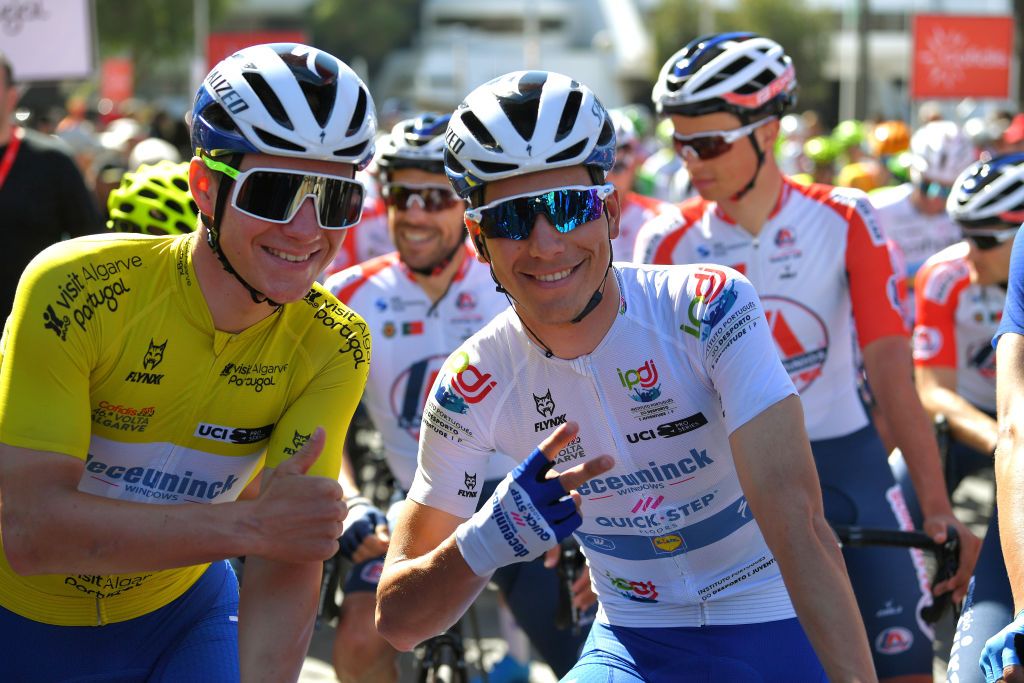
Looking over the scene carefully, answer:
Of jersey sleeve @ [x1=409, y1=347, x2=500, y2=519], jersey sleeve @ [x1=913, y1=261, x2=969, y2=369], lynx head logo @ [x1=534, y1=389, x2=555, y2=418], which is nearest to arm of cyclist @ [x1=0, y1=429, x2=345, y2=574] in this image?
jersey sleeve @ [x1=409, y1=347, x2=500, y2=519]

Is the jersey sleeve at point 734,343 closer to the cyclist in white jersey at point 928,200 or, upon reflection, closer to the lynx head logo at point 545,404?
the lynx head logo at point 545,404

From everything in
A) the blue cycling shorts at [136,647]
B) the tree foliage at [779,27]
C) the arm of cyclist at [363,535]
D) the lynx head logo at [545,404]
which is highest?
the lynx head logo at [545,404]

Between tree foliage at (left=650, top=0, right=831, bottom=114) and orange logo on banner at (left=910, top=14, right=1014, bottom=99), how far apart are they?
4119 cm

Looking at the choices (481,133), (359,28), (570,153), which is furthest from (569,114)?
(359,28)

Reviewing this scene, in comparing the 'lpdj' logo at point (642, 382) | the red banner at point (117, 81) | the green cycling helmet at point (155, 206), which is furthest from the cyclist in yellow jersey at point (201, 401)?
the red banner at point (117, 81)

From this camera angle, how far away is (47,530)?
2646mm

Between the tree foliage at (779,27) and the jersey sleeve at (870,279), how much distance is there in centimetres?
5591

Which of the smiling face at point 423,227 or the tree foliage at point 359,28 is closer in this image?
the smiling face at point 423,227

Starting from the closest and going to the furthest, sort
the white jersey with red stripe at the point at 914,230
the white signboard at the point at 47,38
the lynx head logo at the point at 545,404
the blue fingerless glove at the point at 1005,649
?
the blue fingerless glove at the point at 1005,649, the lynx head logo at the point at 545,404, the white signboard at the point at 47,38, the white jersey with red stripe at the point at 914,230

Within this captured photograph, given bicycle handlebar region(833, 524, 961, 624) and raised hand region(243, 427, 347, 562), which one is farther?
bicycle handlebar region(833, 524, 961, 624)

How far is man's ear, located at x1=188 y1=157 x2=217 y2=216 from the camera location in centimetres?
302

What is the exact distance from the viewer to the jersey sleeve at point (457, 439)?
3023mm

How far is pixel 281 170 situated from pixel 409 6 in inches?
3677

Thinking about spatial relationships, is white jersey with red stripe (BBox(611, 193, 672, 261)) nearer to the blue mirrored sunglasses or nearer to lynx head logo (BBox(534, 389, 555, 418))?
lynx head logo (BBox(534, 389, 555, 418))
